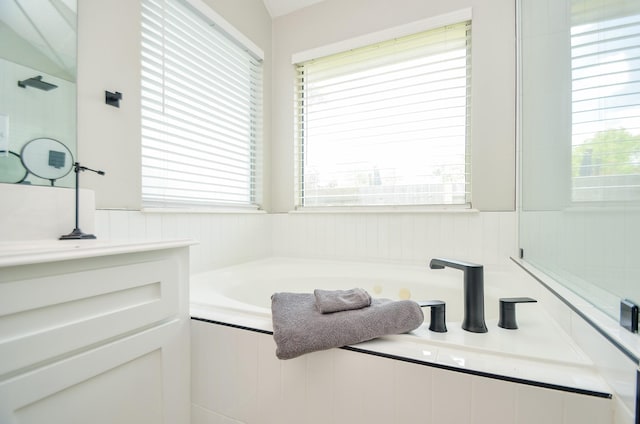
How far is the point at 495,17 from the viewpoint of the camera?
1.75 metres

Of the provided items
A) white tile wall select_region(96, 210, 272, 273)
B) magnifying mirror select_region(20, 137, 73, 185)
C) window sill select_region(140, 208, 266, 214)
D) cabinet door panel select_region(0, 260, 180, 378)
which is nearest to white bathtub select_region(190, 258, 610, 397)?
white tile wall select_region(96, 210, 272, 273)

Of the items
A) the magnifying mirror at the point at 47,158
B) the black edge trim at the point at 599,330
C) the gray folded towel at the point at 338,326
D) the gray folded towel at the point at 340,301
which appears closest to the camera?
the black edge trim at the point at 599,330

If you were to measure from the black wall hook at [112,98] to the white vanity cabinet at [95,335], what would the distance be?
0.81 meters

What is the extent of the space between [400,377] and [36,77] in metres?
1.55

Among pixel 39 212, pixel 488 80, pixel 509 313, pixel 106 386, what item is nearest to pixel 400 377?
pixel 509 313

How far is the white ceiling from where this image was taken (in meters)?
2.26

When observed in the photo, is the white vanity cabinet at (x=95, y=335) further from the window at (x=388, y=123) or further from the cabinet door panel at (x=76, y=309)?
the window at (x=388, y=123)

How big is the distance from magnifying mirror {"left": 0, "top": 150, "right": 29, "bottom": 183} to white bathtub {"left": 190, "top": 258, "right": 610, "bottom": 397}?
0.71 metres

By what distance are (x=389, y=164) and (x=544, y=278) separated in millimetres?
1139

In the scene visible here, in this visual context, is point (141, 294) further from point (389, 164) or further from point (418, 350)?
point (389, 164)

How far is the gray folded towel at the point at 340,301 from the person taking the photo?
887 mm

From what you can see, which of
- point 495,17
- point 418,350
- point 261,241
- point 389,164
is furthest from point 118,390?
point 495,17

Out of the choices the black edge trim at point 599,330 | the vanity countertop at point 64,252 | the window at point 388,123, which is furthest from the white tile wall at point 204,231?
the black edge trim at point 599,330

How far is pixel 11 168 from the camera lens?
970 mm
